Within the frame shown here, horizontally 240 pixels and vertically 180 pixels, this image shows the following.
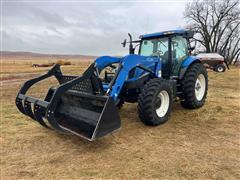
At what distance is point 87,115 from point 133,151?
1090 mm

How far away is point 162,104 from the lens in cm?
529

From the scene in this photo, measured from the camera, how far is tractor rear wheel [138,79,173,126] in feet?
15.4

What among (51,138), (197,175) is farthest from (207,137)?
(51,138)

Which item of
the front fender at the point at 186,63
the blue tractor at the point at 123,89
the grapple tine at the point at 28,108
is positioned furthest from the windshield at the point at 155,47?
the grapple tine at the point at 28,108

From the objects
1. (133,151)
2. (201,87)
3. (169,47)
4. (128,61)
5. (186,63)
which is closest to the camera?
(133,151)

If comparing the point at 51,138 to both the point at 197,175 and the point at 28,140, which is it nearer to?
the point at 28,140

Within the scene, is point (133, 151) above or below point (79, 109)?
below

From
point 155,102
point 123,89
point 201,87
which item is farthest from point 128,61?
point 201,87

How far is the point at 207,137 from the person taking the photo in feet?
15.2

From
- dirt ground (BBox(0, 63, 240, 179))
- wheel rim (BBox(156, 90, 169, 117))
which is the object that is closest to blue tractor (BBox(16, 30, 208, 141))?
wheel rim (BBox(156, 90, 169, 117))

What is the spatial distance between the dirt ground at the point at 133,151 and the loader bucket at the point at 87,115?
0.37 m

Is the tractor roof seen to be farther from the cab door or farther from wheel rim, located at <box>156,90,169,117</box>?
wheel rim, located at <box>156,90,169,117</box>

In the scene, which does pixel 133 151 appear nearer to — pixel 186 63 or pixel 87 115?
pixel 87 115

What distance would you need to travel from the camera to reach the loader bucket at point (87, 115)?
12.5 ft
